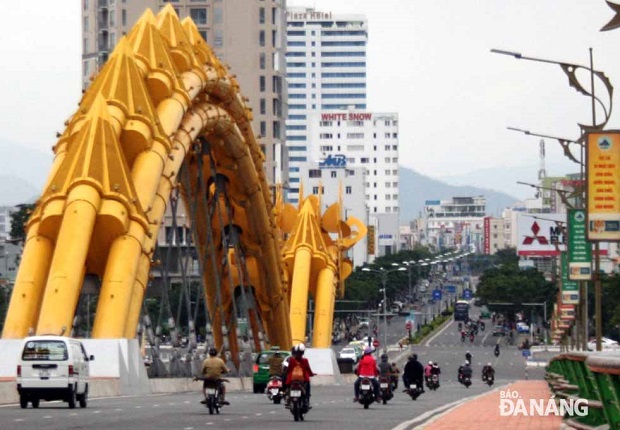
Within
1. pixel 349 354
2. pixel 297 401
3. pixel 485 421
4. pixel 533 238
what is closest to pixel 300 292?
pixel 349 354

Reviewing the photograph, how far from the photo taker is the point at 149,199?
60.3m

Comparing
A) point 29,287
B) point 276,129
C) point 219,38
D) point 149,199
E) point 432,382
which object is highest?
point 219,38

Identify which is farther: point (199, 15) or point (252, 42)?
point (199, 15)

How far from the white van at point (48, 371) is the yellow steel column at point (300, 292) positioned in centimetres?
5376

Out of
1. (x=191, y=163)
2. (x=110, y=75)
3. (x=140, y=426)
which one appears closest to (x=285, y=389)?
(x=140, y=426)

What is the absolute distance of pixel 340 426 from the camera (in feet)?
110

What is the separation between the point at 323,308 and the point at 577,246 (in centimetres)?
4238

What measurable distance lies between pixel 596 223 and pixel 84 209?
967 inches

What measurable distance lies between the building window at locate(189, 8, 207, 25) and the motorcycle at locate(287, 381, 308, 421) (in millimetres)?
128488

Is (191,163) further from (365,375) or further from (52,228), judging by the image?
(365,375)

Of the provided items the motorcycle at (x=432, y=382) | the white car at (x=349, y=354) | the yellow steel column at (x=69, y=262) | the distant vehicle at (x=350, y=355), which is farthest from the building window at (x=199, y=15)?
the yellow steel column at (x=69, y=262)

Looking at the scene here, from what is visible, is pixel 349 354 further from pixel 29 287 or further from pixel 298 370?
pixel 298 370
